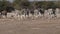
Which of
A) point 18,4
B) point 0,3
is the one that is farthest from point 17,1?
point 0,3

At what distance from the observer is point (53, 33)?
16.5 metres

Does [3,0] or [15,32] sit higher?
[3,0]

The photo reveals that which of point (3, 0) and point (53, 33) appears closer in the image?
point (53, 33)

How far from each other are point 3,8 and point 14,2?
27.2 feet

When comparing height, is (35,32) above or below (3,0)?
below

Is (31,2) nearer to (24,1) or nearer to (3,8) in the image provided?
(24,1)

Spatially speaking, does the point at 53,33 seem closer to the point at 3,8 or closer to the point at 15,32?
the point at 15,32

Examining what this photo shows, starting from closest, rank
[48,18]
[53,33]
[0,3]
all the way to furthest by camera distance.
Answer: [53,33]
[48,18]
[0,3]

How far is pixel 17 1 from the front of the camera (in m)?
41.3

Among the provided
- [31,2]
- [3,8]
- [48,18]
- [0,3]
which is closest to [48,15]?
[48,18]

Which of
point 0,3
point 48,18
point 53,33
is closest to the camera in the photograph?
point 53,33

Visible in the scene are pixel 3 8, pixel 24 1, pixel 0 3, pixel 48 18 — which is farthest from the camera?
pixel 24 1

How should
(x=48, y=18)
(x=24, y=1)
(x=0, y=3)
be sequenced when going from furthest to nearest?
(x=24, y=1) < (x=0, y=3) < (x=48, y=18)

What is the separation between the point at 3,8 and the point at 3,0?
5.39 metres
